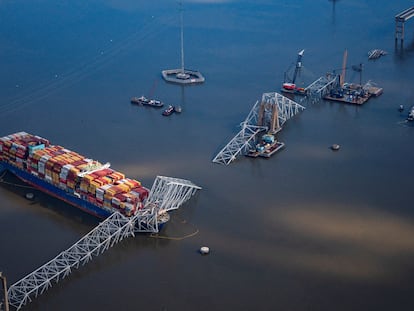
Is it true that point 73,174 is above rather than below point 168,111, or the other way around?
below

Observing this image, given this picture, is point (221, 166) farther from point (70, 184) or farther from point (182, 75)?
point (182, 75)

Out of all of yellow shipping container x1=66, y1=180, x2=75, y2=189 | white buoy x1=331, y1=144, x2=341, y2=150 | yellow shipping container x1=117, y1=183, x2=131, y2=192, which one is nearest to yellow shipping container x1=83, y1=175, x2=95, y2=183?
yellow shipping container x1=66, y1=180, x2=75, y2=189

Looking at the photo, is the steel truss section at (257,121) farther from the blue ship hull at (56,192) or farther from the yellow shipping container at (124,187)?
the blue ship hull at (56,192)

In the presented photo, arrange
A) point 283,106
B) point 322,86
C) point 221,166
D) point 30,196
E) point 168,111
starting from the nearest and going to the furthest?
point 30,196 < point 221,166 < point 283,106 < point 168,111 < point 322,86

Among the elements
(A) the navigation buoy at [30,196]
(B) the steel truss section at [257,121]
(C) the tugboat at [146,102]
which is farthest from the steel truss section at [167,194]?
(C) the tugboat at [146,102]

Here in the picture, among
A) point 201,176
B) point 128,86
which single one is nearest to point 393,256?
point 201,176

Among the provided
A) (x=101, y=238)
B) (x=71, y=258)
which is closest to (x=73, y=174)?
(x=101, y=238)
